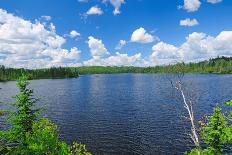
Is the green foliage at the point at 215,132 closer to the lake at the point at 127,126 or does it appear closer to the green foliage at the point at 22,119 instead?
the lake at the point at 127,126

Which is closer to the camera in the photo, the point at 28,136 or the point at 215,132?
the point at 28,136

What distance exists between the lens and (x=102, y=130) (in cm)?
6994

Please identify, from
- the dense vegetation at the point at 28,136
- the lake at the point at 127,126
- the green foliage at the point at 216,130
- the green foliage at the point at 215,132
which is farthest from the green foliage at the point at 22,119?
the lake at the point at 127,126

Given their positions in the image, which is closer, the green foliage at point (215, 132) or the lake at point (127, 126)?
the green foliage at point (215, 132)

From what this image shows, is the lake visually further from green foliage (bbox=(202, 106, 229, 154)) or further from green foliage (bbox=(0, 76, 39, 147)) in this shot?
green foliage (bbox=(0, 76, 39, 147))

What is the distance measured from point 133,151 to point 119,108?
4435 centimetres

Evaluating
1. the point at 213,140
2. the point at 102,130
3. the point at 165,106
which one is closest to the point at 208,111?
the point at 165,106

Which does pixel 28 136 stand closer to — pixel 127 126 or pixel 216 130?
pixel 216 130

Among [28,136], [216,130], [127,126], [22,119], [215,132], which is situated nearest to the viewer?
[28,136]

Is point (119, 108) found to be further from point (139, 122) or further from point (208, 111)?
point (208, 111)

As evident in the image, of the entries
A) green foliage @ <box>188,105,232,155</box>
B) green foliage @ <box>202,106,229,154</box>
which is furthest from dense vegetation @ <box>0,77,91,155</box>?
green foliage @ <box>202,106,229,154</box>

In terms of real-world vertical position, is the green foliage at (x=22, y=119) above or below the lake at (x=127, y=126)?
above

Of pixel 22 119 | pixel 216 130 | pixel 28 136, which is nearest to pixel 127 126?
pixel 22 119

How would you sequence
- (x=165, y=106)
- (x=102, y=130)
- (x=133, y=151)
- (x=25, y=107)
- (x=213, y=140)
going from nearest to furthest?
(x=213, y=140) → (x=25, y=107) → (x=133, y=151) → (x=102, y=130) → (x=165, y=106)
